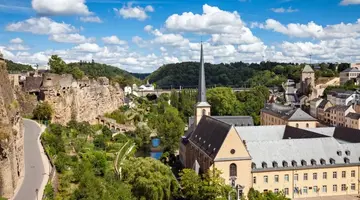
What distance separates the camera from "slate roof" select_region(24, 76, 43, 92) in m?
60.4

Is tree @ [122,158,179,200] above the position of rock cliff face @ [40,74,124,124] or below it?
below

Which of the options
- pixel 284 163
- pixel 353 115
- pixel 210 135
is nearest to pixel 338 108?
pixel 353 115

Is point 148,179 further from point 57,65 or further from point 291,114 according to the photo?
point 57,65

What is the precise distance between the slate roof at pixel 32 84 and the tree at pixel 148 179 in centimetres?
2982

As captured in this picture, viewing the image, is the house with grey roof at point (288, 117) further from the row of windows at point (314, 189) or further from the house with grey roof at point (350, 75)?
the house with grey roof at point (350, 75)

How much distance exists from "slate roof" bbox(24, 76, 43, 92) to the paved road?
14.7 m

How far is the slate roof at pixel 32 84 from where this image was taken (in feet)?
198

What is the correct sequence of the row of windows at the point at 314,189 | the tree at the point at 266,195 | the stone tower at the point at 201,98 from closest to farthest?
1. the tree at the point at 266,195
2. the row of windows at the point at 314,189
3. the stone tower at the point at 201,98

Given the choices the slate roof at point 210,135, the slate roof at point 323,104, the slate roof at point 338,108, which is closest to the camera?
the slate roof at point 210,135

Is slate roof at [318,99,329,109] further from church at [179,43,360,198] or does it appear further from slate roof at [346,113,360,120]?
church at [179,43,360,198]

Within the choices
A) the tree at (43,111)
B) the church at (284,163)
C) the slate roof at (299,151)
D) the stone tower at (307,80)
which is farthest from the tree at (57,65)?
the stone tower at (307,80)

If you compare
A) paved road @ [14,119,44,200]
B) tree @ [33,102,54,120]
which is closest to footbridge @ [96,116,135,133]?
tree @ [33,102,54,120]

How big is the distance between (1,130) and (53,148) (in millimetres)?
13017

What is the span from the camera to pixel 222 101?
10275 centimetres
